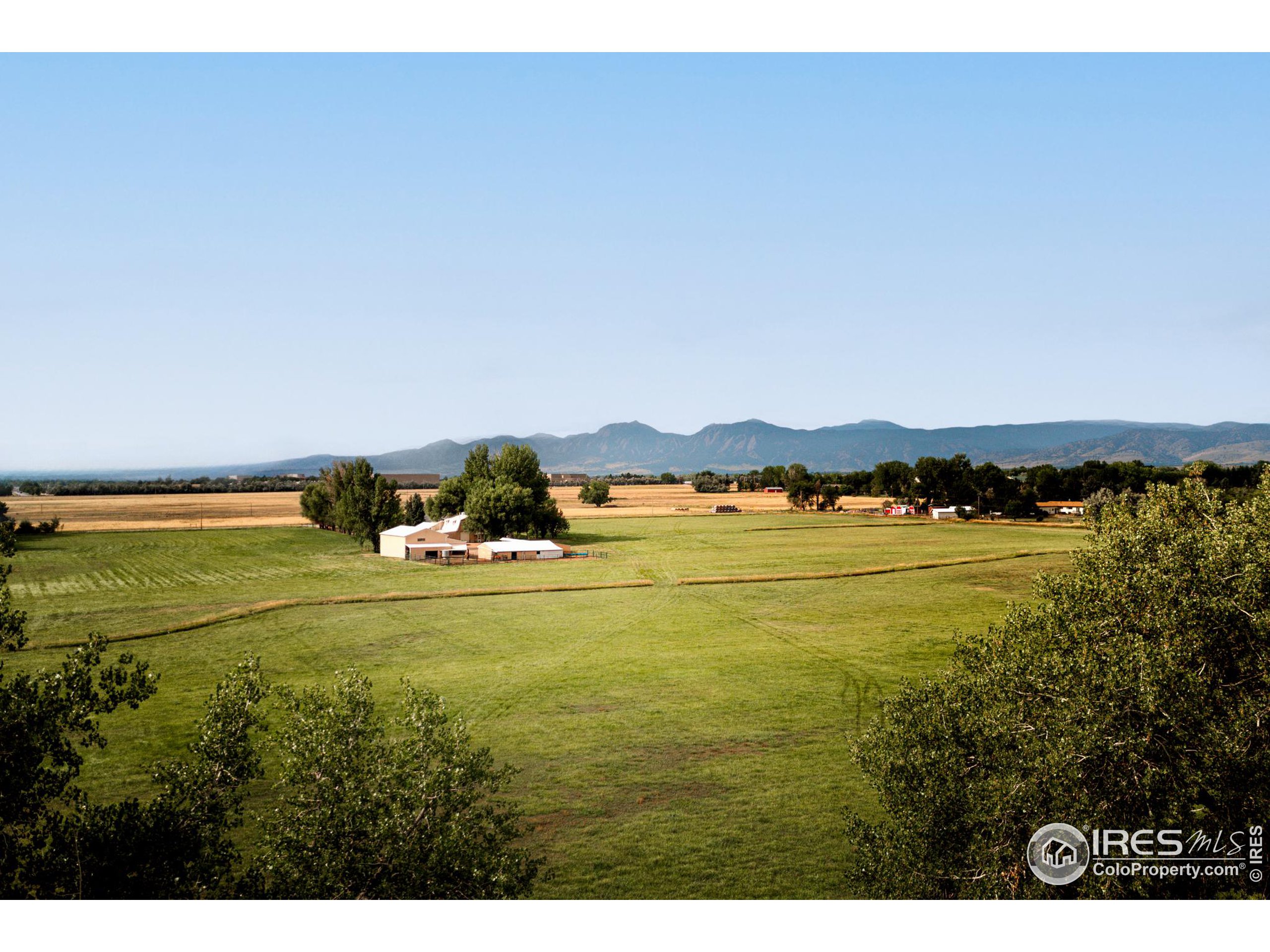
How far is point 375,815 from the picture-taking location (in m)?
15.1

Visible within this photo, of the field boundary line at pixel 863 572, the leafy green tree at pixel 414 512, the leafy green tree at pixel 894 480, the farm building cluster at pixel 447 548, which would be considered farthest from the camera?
the leafy green tree at pixel 894 480

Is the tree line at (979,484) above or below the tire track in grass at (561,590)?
above

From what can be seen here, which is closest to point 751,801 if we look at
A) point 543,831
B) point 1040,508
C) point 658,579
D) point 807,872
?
point 807,872

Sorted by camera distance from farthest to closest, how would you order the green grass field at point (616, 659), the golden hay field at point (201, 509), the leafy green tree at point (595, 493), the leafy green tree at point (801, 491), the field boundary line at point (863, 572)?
the leafy green tree at point (595, 493), the leafy green tree at point (801, 491), the golden hay field at point (201, 509), the field boundary line at point (863, 572), the green grass field at point (616, 659)

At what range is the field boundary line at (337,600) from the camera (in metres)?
44.8

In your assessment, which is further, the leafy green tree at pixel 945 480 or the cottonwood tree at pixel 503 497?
the leafy green tree at pixel 945 480

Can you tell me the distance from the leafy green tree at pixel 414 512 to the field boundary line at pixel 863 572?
47788 millimetres

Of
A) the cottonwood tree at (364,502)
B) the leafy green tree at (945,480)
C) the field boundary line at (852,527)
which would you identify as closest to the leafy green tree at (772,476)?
the leafy green tree at (945,480)

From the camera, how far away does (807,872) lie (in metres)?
20.9

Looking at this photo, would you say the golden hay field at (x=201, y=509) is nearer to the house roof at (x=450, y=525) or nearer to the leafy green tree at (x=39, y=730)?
the house roof at (x=450, y=525)

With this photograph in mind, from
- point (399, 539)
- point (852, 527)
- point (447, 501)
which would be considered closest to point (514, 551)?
point (399, 539)

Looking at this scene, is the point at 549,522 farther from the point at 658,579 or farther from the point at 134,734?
the point at 134,734

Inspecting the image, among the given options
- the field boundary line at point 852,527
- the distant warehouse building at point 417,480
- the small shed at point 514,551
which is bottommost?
the field boundary line at point 852,527
